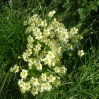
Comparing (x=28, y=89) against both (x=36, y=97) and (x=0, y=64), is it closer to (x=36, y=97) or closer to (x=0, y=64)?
→ (x=36, y=97)

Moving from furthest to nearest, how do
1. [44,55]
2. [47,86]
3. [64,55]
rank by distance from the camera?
1. [64,55]
2. [44,55]
3. [47,86]

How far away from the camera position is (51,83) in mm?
3252

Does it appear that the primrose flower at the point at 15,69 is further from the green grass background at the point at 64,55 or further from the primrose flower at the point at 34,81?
the primrose flower at the point at 34,81

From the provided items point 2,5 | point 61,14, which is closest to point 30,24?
point 61,14

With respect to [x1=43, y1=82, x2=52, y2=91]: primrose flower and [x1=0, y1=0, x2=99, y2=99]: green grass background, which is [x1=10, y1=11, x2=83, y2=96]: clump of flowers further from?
[x1=0, y1=0, x2=99, y2=99]: green grass background

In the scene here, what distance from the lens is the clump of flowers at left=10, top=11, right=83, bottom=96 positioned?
3182 mm

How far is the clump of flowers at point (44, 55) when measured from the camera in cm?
318

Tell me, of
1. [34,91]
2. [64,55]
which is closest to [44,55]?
[64,55]

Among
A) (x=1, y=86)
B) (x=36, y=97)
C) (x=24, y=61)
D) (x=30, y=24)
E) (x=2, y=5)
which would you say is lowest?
(x=36, y=97)

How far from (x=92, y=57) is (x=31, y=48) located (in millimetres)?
670

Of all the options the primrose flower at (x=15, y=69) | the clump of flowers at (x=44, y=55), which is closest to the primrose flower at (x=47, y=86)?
the clump of flowers at (x=44, y=55)

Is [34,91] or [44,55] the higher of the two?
[44,55]

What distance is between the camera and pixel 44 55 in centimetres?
331

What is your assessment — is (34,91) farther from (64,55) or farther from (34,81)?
(64,55)
